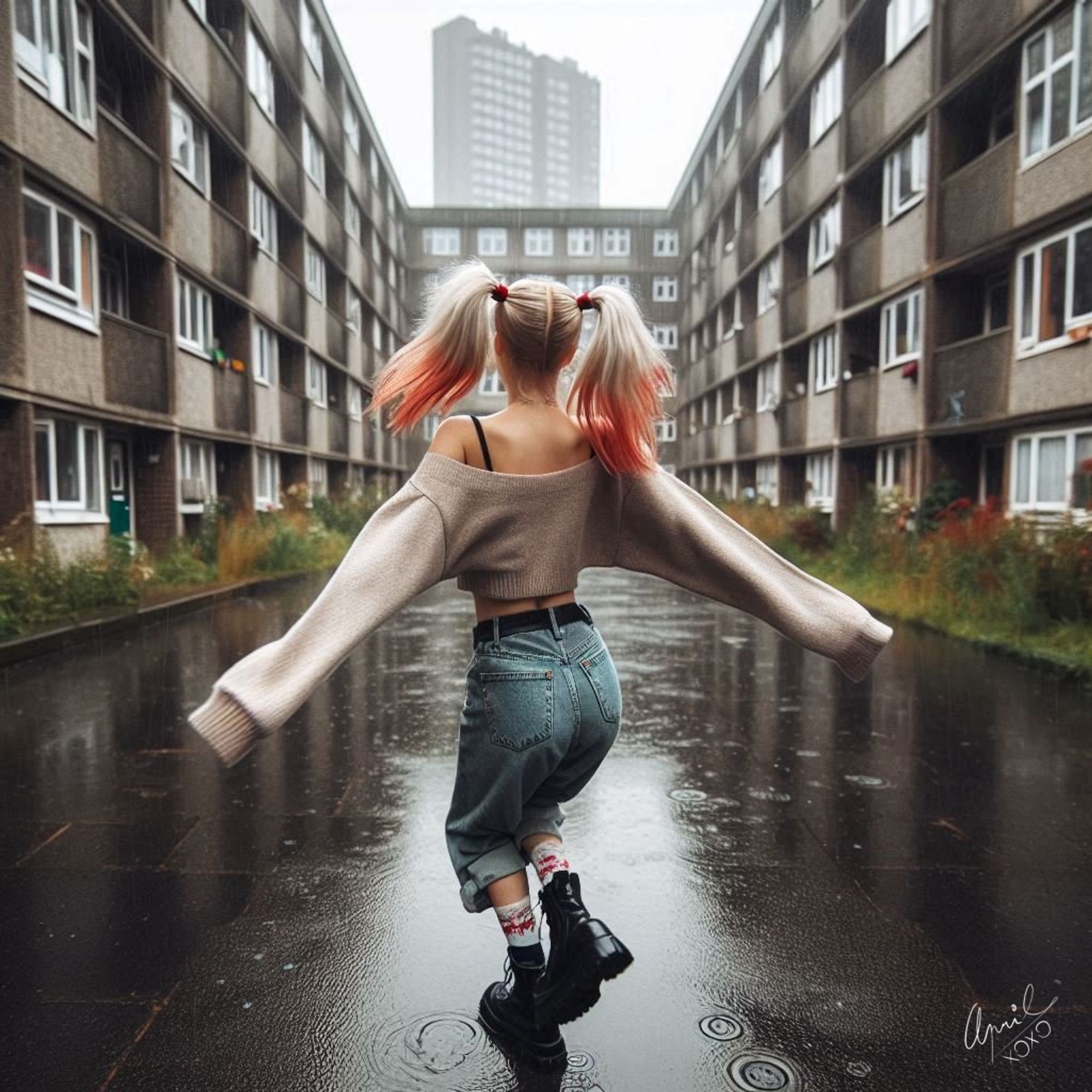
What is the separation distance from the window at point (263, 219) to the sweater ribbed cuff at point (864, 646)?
799 inches

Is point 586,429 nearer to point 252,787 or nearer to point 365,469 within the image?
point 252,787

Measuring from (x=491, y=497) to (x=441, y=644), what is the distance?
739cm

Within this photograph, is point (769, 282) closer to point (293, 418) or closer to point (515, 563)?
point (293, 418)

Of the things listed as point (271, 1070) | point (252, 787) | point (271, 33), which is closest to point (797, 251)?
point (271, 33)

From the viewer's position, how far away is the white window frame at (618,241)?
5419 centimetres

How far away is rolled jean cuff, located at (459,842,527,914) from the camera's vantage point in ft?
7.91

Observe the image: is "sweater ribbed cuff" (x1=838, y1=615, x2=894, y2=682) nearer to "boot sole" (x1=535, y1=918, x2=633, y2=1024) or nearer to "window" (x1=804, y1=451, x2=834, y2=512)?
"boot sole" (x1=535, y1=918, x2=633, y2=1024)

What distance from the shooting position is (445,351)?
7.80 feet

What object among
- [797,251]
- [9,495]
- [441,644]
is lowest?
[441,644]

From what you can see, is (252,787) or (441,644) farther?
(441,644)

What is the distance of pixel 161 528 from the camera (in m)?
16.0

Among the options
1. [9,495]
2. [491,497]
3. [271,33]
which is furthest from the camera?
[271,33]

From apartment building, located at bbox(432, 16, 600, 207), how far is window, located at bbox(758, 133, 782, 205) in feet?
494
